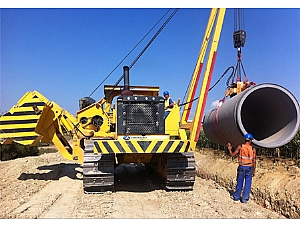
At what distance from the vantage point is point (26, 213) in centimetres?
525

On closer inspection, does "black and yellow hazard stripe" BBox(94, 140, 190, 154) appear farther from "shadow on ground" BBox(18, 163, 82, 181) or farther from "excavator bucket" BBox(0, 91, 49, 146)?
"shadow on ground" BBox(18, 163, 82, 181)

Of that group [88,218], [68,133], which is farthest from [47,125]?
[88,218]

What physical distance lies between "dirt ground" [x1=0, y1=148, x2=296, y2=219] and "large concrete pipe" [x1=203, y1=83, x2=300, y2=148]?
1.24 metres

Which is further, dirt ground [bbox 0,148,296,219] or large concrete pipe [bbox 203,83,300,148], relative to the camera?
large concrete pipe [bbox 203,83,300,148]

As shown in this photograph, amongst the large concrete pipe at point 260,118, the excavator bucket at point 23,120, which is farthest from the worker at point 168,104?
the excavator bucket at point 23,120

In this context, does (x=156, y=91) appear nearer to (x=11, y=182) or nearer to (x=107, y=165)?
(x=107, y=165)

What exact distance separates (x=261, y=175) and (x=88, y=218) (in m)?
5.88

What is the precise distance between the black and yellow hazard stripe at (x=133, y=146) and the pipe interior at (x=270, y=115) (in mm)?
1821

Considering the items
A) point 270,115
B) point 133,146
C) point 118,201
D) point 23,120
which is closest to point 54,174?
point 23,120

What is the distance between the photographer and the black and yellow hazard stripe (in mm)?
6145

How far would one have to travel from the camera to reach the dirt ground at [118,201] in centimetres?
516

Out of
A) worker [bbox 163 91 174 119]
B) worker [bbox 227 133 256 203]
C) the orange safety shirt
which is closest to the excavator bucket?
worker [bbox 163 91 174 119]

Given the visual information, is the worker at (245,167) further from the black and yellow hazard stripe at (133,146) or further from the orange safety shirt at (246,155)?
the black and yellow hazard stripe at (133,146)

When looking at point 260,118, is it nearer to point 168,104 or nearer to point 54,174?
point 168,104
